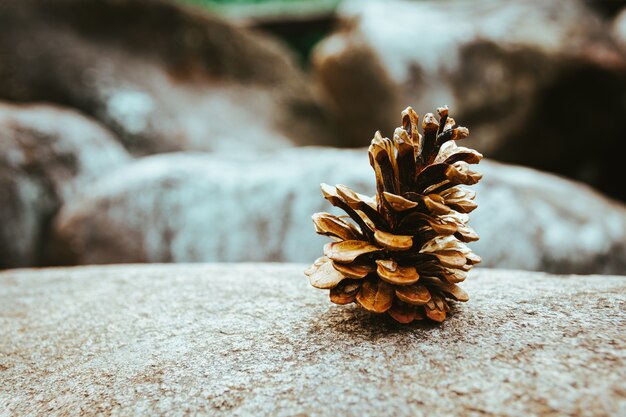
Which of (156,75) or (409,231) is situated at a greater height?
(156,75)

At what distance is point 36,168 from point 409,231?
6.32ft

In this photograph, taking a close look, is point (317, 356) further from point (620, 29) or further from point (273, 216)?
point (620, 29)

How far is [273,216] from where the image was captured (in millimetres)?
1728

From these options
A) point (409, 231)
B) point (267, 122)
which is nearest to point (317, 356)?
point (409, 231)

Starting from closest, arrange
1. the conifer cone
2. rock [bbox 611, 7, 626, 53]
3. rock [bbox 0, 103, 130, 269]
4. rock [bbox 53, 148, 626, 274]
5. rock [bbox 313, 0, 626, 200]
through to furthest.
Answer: the conifer cone < rock [bbox 53, 148, 626, 274] < rock [bbox 0, 103, 130, 269] < rock [bbox 313, 0, 626, 200] < rock [bbox 611, 7, 626, 53]

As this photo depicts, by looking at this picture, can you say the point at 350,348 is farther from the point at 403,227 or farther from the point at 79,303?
the point at 79,303

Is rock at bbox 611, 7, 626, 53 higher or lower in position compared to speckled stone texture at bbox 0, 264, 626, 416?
higher

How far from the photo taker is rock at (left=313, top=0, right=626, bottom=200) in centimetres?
229

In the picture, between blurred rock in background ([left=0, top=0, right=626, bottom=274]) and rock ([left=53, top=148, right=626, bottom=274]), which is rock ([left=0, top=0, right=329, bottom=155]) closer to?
blurred rock in background ([left=0, top=0, right=626, bottom=274])

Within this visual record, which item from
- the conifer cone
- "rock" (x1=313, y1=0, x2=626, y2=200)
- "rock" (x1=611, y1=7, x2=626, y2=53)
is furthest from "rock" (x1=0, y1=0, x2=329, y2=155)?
the conifer cone

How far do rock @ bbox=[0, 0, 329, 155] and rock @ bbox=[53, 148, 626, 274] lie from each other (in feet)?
2.57

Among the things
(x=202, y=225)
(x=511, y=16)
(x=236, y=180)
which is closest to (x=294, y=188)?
(x=236, y=180)

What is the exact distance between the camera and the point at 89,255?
1813 millimetres

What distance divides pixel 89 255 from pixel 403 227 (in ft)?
5.07
